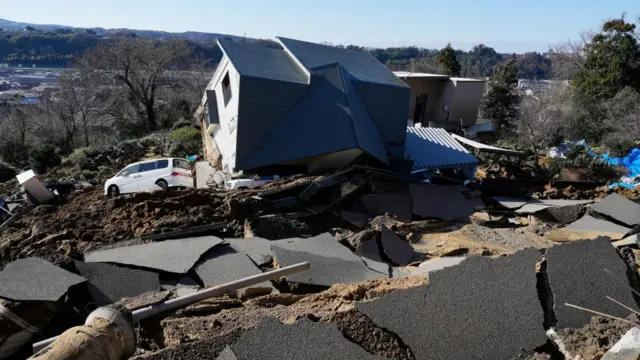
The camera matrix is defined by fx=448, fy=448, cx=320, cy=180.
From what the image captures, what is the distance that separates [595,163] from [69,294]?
62.3 ft

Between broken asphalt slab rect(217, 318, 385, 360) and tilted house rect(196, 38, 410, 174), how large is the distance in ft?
31.0

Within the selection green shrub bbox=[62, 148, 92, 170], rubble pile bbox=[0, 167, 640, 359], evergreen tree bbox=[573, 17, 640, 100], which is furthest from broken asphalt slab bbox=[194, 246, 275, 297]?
evergreen tree bbox=[573, 17, 640, 100]

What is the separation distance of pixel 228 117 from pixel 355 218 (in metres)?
6.30

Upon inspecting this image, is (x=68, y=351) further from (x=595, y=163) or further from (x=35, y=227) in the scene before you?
(x=595, y=163)

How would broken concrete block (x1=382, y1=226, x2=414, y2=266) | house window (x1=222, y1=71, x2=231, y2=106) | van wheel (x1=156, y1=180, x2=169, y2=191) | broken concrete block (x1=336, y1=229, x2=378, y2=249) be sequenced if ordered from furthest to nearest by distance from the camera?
1. house window (x1=222, y1=71, x2=231, y2=106)
2. van wheel (x1=156, y1=180, x2=169, y2=191)
3. broken concrete block (x1=336, y1=229, x2=378, y2=249)
4. broken concrete block (x1=382, y1=226, x2=414, y2=266)

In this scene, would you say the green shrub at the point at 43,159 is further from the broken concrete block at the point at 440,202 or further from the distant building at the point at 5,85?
the distant building at the point at 5,85

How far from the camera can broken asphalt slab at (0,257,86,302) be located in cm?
539

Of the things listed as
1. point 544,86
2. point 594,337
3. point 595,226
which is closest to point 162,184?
point 595,226

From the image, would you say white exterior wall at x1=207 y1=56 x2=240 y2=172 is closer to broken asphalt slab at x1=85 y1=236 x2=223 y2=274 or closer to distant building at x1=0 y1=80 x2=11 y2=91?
broken asphalt slab at x1=85 y1=236 x2=223 y2=274

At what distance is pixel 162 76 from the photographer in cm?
3625

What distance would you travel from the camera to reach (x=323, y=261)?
280 inches

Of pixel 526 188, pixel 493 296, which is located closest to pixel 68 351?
pixel 493 296

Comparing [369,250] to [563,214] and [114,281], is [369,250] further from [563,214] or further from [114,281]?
[563,214]

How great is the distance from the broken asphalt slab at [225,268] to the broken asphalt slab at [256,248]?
0.69ft
